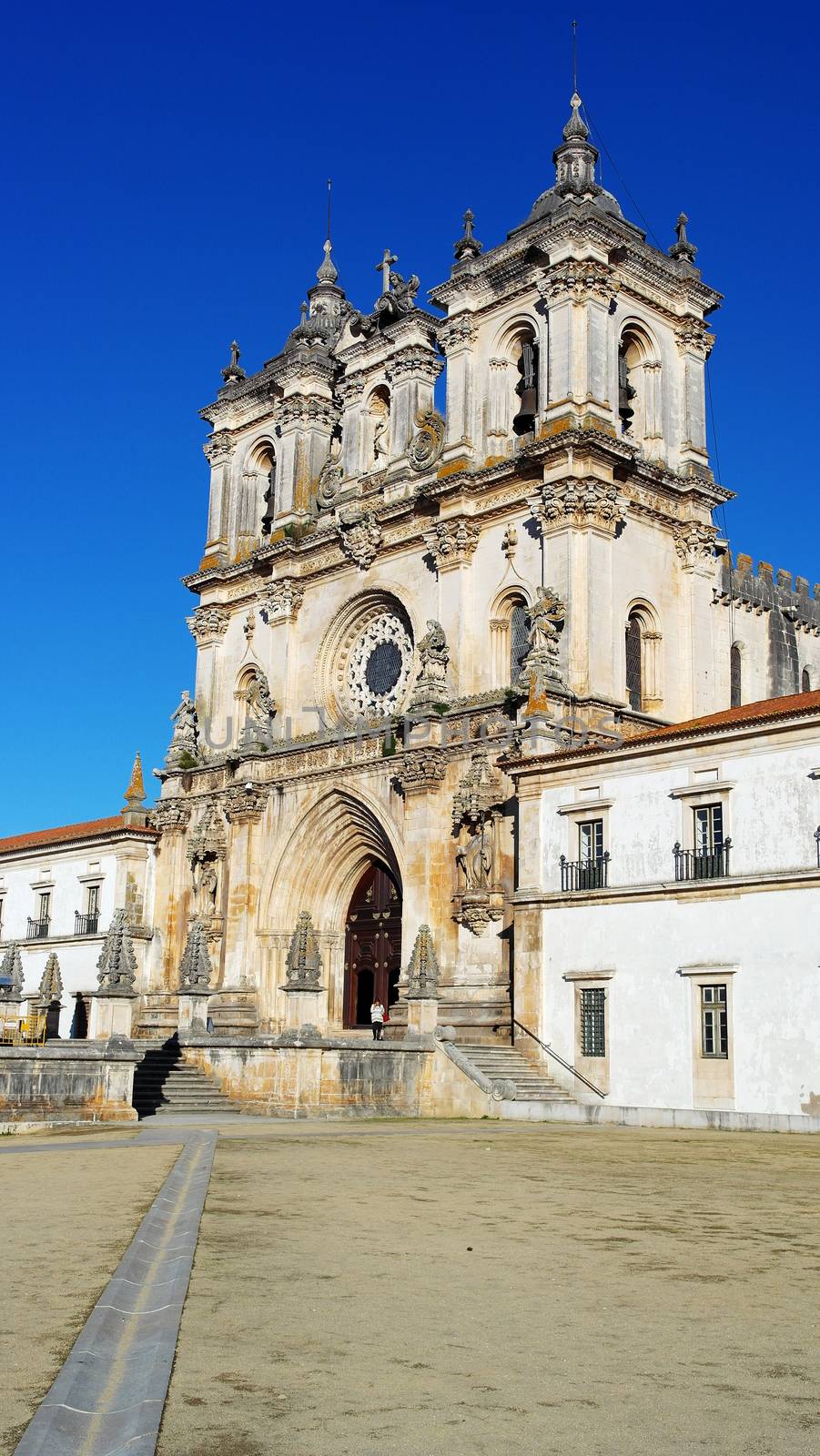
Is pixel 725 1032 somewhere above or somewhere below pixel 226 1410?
above

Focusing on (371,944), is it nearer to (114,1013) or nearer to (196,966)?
(196,966)

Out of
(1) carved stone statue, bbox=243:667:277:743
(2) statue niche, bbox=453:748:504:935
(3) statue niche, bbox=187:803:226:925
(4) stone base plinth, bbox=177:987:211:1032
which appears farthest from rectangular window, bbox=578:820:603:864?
(3) statue niche, bbox=187:803:226:925

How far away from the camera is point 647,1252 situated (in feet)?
35.1

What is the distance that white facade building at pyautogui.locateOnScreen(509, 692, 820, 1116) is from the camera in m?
26.4

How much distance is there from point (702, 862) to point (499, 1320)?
20798mm

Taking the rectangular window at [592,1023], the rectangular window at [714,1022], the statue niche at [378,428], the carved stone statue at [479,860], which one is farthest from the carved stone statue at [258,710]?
the rectangular window at [714,1022]

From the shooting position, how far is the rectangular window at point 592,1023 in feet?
97.2

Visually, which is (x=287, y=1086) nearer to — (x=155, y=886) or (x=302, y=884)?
(x=302, y=884)

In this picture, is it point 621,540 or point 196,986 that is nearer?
point 196,986

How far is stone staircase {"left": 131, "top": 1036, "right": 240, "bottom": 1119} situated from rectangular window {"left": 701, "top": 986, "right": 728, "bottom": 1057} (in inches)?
401

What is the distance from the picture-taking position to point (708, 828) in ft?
93.5

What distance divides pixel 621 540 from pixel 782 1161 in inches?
879

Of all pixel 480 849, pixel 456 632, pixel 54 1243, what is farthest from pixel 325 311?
pixel 54 1243

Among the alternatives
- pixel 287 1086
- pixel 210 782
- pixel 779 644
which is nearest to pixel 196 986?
pixel 287 1086
